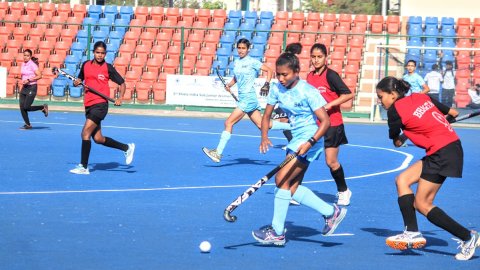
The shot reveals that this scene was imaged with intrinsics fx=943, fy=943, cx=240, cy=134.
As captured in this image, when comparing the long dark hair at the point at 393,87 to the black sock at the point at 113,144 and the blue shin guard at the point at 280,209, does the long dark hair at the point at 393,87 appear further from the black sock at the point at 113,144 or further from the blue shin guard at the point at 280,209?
the black sock at the point at 113,144

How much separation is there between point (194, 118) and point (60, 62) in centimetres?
625

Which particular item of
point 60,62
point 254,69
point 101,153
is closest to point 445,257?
point 254,69

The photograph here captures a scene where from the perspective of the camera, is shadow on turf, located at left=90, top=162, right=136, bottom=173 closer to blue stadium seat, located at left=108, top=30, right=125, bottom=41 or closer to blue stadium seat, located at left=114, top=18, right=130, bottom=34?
blue stadium seat, located at left=108, top=30, right=125, bottom=41

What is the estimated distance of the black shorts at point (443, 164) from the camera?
8.38 m

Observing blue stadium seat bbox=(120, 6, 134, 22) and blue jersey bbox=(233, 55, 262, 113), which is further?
blue stadium seat bbox=(120, 6, 134, 22)

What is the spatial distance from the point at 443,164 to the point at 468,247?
30.1 inches

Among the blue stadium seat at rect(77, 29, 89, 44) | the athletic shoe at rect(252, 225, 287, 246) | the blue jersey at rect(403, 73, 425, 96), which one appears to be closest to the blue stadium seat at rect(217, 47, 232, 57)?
the blue stadium seat at rect(77, 29, 89, 44)

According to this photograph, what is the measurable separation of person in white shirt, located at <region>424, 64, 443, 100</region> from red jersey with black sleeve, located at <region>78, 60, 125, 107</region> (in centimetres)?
1423

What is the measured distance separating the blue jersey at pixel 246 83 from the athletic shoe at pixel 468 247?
24.4ft

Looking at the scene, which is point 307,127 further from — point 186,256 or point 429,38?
point 429,38

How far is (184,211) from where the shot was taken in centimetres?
A: 1077

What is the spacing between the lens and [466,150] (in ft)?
65.5

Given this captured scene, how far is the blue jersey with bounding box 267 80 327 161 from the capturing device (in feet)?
28.9

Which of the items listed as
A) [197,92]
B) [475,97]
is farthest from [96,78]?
[475,97]
